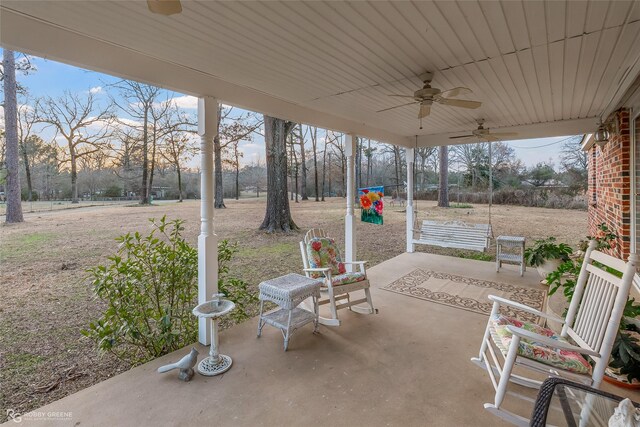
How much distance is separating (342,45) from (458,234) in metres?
4.28

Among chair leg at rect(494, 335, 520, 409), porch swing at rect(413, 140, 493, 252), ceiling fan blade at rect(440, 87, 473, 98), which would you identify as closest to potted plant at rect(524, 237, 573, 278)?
porch swing at rect(413, 140, 493, 252)

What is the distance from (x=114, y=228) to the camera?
17.4ft

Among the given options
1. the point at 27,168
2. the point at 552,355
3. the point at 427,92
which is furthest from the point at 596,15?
the point at 27,168

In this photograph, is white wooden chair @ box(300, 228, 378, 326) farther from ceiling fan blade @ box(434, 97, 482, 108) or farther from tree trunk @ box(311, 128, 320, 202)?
tree trunk @ box(311, 128, 320, 202)

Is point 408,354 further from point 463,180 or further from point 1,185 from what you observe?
point 463,180

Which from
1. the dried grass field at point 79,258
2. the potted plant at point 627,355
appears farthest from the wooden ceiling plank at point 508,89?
the dried grass field at point 79,258

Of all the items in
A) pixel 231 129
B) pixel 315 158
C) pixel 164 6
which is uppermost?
pixel 231 129

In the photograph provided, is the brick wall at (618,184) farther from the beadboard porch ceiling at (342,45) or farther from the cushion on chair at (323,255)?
the cushion on chair at (323,255)

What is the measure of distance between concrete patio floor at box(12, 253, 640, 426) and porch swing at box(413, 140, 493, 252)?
246 cm

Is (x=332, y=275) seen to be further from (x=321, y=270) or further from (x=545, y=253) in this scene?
(x=545, y=253)

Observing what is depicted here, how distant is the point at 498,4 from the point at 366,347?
8.51ft

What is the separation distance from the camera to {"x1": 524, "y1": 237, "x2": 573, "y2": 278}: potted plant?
4219mm

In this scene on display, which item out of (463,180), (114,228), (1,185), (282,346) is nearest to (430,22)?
(282,346)

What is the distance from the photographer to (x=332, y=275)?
343 centimetres
